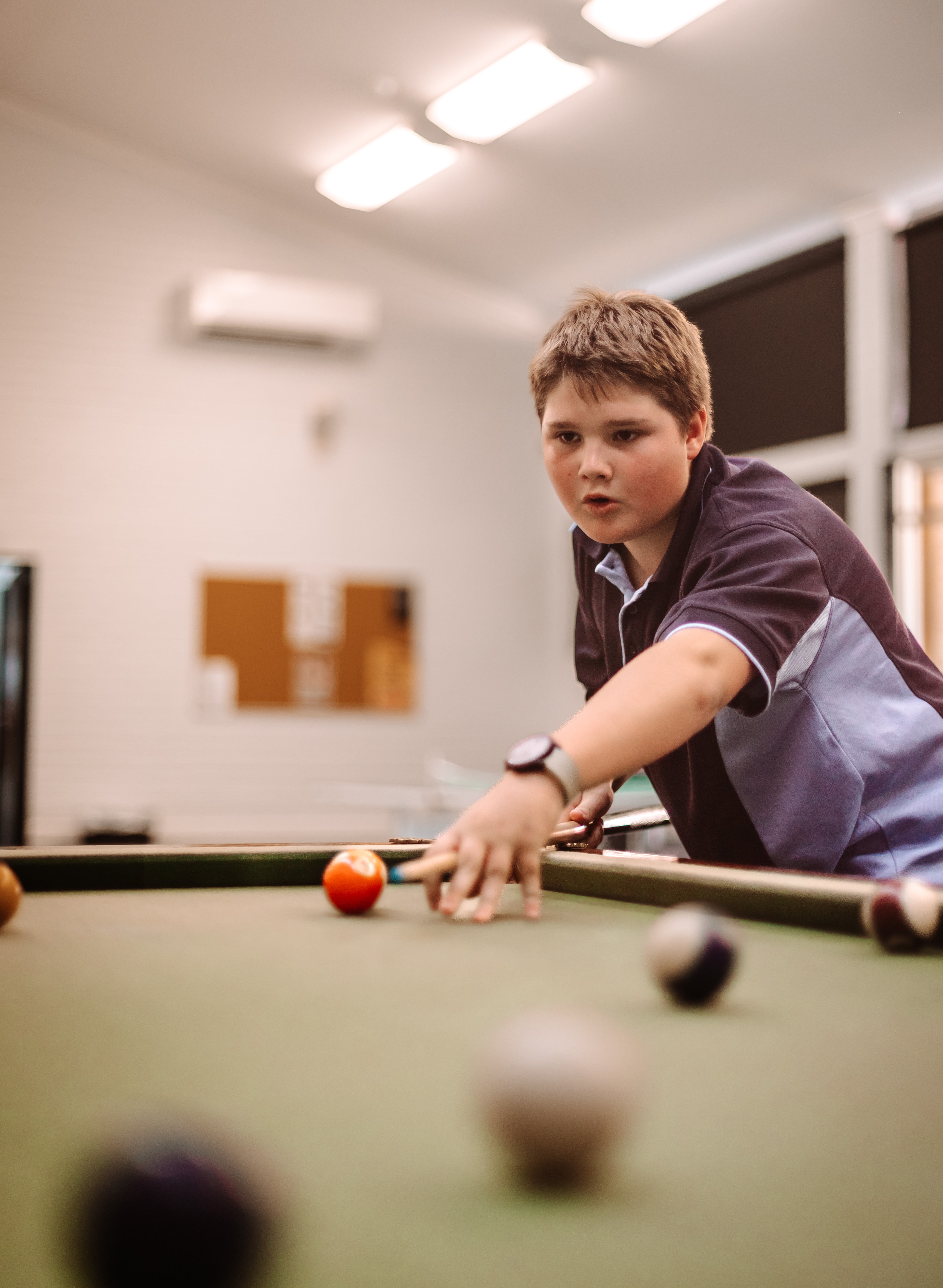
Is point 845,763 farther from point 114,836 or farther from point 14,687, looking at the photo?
point 14,687

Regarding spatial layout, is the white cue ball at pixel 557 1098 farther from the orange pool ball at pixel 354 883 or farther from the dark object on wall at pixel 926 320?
the dark object on wall at pixel 926 320

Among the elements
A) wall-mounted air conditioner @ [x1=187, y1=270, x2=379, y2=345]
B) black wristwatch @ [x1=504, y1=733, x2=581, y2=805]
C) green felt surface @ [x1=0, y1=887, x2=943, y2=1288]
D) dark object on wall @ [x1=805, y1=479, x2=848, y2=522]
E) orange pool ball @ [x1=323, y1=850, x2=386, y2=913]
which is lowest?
green felt surface @ [x1=0, y1=887, x2=943, y2=1288]

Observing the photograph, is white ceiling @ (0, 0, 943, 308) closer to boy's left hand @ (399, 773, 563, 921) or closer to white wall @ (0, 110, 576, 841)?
white wall @ (0, 110, 576, 841)

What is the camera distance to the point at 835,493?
5836 mm

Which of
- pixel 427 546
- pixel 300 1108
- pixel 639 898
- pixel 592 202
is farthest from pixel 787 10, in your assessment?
pixel 300 1108

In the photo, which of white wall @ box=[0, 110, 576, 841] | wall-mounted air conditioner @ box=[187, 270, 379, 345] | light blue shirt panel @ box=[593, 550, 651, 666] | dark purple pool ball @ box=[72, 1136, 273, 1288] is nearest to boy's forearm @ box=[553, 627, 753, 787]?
light blue shirt panel @ box=[593, 550, 651, 666]

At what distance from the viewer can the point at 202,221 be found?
6887 millimetres

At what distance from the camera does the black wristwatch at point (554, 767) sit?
1.35 meters

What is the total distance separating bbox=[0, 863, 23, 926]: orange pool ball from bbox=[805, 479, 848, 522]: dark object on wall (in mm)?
4924

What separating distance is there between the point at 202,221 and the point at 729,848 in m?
5.97

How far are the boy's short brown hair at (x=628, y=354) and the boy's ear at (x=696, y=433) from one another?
0.04 feet

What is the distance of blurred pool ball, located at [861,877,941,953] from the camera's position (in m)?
1.20

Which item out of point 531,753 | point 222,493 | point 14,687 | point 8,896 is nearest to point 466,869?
point 531,753

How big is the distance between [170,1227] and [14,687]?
5888 mm
